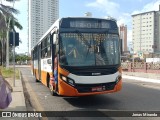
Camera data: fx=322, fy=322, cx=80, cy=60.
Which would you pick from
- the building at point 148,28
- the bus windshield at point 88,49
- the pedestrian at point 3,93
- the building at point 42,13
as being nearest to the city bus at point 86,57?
the bus windshield at point 88,49

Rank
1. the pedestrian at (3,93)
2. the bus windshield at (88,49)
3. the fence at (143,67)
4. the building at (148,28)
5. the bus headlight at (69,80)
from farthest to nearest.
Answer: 1. the building at (148,28)
2. the fence at (143,67)
3. the bus windshield at (88,49)
4. the bus headlight at (69,80)
5. the pedestrian at (3,93)

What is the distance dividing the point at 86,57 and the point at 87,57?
0.13ft

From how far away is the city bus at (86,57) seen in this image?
1135cm

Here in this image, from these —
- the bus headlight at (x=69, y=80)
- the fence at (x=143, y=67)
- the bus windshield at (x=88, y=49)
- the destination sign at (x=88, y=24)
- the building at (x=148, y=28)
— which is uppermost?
the building at (x=148, y=28)

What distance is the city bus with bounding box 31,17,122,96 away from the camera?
11352mm

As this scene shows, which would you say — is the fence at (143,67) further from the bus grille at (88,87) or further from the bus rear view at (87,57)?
the bus grille at (88,87)

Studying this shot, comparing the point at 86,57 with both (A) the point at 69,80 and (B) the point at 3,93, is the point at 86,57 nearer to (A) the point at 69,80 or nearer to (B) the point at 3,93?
(A) the point at 69,80

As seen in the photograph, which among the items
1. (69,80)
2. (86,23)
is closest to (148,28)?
(86,23)

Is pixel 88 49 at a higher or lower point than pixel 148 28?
lower

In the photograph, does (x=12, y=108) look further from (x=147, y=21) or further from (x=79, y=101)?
(x=147, y=21)

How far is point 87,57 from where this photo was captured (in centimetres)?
1153

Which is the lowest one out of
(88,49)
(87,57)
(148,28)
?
(87,57)

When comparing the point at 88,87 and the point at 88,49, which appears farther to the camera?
the point at 88,49

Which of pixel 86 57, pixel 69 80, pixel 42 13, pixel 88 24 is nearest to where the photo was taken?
pixel 69 80
